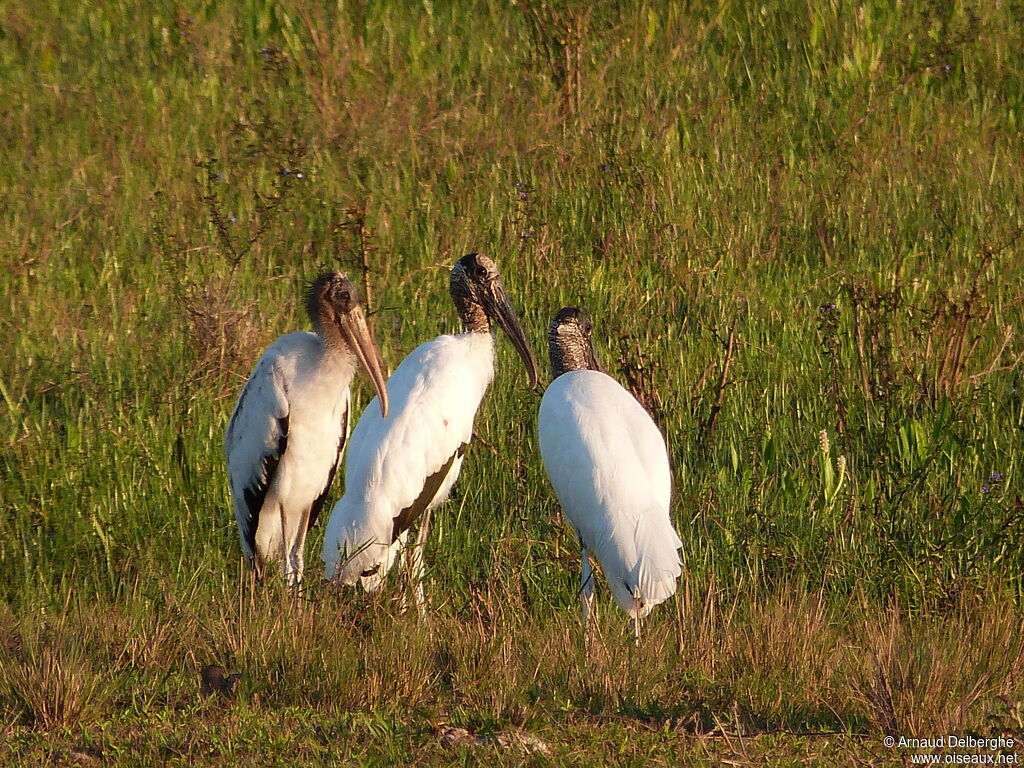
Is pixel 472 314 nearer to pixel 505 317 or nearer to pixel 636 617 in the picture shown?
pixel 505 317

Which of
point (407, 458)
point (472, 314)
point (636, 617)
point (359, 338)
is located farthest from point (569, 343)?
point (636, 617)

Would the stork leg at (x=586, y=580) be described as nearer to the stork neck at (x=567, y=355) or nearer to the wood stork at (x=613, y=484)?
the wood stork at (x=613, y=484)

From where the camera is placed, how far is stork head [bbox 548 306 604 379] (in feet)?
18.6

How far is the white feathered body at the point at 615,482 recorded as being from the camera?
455 cm

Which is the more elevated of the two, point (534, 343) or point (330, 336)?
point (330, 336)

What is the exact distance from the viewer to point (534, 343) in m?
6.95

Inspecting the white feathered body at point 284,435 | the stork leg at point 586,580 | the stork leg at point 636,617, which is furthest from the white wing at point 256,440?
the stork leg at point 636,617

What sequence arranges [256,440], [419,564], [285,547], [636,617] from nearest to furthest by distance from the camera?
[636,617] → [419,564] → [256,440] → [285,547]

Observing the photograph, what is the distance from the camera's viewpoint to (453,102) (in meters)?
9.41

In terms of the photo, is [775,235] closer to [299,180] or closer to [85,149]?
[299,180]

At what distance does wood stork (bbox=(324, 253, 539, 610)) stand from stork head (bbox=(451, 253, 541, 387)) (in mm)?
177

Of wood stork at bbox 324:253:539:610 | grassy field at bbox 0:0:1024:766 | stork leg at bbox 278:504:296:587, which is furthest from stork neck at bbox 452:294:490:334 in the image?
stork leg at bbox 278:504:296:587

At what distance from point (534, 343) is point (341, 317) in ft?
5.22

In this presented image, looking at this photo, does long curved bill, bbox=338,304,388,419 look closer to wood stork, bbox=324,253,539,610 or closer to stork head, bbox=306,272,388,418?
stork head, bbox=306,272,388,418
